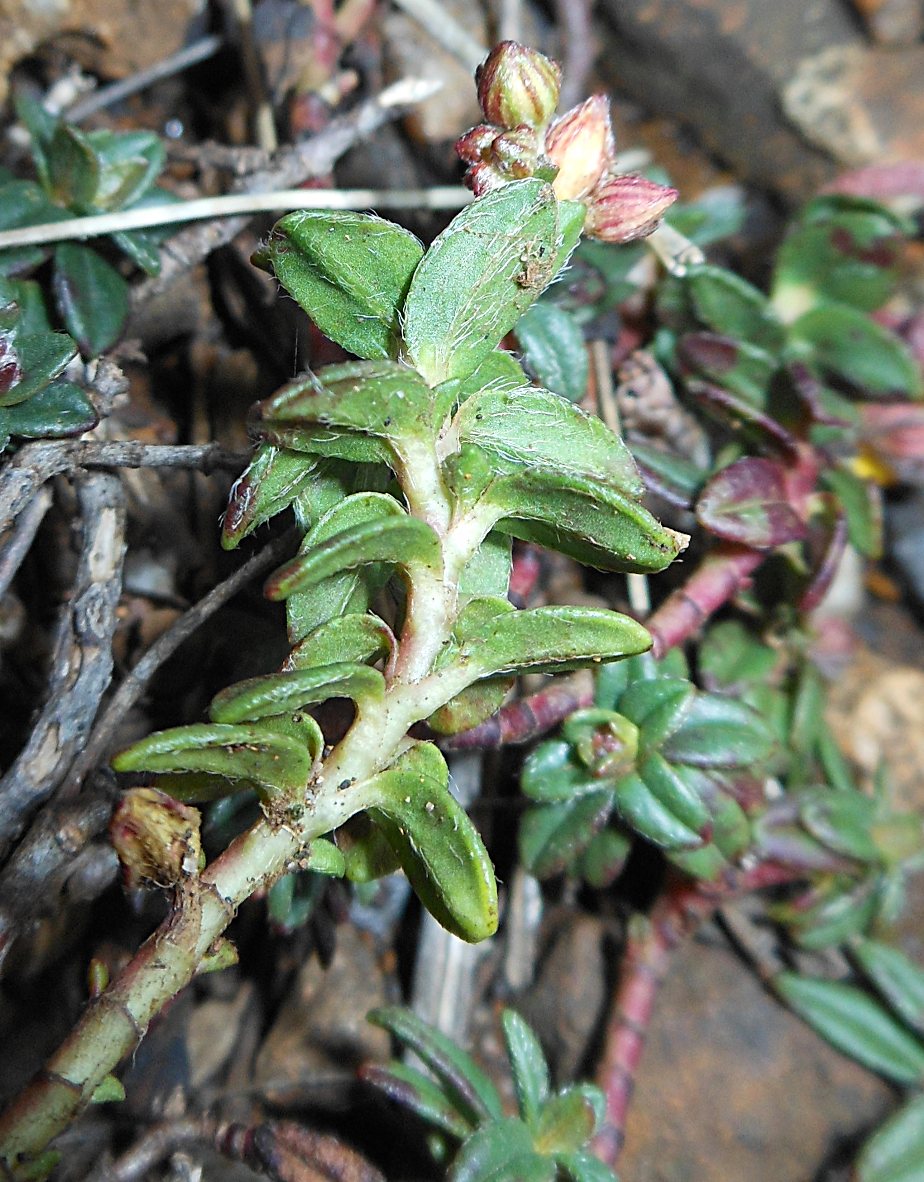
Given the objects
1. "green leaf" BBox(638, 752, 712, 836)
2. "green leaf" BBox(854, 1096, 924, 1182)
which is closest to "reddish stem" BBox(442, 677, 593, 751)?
"green leaf" BBox(638, 752, 712, 836)

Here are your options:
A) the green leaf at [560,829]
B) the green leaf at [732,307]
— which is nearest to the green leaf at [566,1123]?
the green leaf at [560,829]

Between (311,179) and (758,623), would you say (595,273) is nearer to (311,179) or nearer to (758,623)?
(311,179)

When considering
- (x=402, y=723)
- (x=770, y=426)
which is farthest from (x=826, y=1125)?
(x=402, y=723)

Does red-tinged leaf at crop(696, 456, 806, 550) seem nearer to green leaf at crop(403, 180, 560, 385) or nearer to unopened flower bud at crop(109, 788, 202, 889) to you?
green leaf at crop(403, 180, 560, 385)

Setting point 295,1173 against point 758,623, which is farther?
point 758,623

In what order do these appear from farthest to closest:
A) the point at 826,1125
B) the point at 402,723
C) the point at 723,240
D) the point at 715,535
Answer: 1. the point at 723,240
2. the point at 826,1125
3. the point at 715,535
4. the point at 402,723

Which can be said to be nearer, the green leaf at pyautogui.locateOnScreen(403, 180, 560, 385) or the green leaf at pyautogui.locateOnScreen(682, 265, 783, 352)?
the green leaf at pyautogui.locateOnScreen(403, 180, 560, 385)
